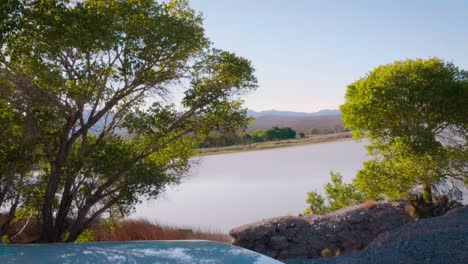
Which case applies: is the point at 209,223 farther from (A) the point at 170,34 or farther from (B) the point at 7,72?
(B) the point at 7,72

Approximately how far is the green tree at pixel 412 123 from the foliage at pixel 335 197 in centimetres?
119

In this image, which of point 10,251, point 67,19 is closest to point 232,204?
point 67,19

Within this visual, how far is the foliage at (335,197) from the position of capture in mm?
17891

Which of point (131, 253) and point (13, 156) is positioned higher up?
point (13, 156)

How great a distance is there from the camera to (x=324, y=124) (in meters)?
79.1

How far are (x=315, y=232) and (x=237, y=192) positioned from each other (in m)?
13.0

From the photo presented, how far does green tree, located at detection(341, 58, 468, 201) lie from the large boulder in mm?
4037

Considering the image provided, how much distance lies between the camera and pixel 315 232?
11.3m

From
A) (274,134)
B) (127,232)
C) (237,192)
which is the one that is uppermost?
(274,134)

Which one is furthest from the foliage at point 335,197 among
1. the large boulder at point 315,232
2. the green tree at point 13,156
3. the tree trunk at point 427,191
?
the green tree at point 13,156

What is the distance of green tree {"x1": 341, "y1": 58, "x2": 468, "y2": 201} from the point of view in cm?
1553

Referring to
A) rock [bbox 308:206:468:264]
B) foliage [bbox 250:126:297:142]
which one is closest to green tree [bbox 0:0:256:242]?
rock [bbox 308:206:468:264]

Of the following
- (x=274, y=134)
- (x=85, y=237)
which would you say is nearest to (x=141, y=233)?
(x=85, y=237)

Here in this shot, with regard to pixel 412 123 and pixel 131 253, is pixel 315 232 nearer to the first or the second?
pixel 412 123
